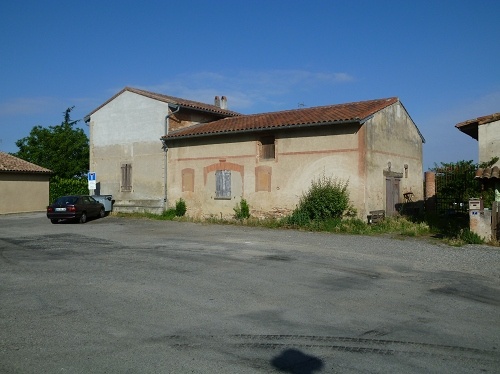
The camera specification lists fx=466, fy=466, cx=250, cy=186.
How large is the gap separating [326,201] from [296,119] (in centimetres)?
420

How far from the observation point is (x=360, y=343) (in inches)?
195

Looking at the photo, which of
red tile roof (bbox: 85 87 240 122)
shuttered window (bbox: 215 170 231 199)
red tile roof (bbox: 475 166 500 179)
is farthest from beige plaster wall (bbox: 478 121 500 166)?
red tile roof (bbox: 85 87 240 122)

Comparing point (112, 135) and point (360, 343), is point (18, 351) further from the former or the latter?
point (112, 135)

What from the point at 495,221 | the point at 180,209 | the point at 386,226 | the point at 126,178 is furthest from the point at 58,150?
the point at 495,221

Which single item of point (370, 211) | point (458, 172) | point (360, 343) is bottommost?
point (360, 343)

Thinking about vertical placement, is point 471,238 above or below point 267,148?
below

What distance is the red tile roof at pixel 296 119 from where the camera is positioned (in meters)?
18.6

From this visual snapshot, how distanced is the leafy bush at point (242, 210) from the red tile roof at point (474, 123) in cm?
928

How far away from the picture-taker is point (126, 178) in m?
26.0

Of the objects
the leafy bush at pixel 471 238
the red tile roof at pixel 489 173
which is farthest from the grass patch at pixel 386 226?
the red tile roof at pixel 489 173

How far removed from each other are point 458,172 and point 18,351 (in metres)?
18.1

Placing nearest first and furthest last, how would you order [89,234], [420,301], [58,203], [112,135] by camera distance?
[420,301] < [89,234] < [58,203] < [112,135]

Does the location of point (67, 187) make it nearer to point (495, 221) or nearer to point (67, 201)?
point (67, 201)

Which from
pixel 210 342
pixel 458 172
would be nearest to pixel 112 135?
pixel 458 172
